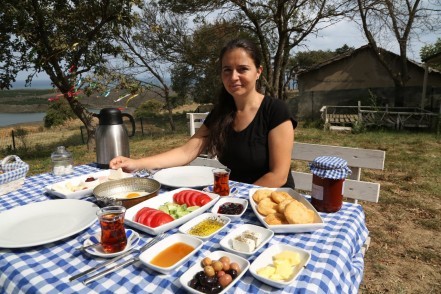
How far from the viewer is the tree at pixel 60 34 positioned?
7637 millimetres

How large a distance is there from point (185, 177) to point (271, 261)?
3.84ft

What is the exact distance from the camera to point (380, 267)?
2.90 meters

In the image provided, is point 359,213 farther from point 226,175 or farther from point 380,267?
point 380,267

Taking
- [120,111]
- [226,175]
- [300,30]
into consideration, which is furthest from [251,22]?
[226,175]

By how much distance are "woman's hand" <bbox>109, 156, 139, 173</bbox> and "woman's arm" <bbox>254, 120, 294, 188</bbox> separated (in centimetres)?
95

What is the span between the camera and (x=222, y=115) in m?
2.57

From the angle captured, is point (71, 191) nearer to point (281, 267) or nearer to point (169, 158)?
point (169, 158)

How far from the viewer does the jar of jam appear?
144cm

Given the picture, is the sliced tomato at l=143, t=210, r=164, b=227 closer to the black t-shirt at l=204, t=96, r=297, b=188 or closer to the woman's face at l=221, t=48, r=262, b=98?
the black t-shirt at l=204, t=96, r=297, b=188

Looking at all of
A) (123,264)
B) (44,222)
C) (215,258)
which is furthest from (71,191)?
(215,258)

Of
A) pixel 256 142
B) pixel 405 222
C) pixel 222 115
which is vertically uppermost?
pixel 222 115

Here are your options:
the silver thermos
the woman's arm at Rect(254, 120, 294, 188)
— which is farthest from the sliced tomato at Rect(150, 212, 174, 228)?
the silver thermos

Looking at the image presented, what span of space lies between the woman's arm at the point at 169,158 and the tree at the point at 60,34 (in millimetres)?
5926

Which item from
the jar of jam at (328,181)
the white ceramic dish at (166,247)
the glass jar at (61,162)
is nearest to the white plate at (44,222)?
the white ceramic dish at (166,247)
